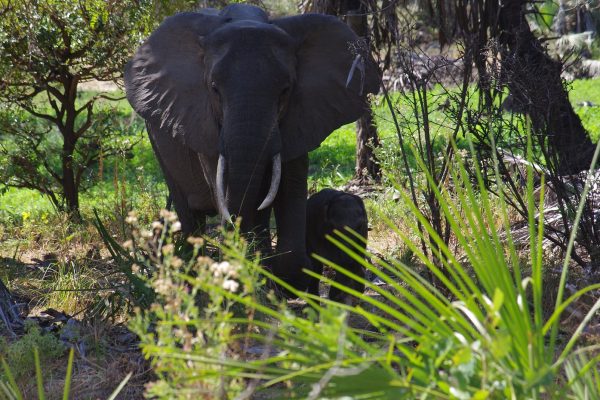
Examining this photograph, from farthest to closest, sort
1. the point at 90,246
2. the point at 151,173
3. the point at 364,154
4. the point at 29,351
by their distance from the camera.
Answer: the point at 151,173
the point at 364,154
the point at 90,246
the point at 29,351

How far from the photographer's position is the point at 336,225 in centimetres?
651

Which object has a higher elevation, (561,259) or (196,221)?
(196,221)

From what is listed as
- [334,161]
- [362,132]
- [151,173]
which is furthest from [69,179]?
[334,161]

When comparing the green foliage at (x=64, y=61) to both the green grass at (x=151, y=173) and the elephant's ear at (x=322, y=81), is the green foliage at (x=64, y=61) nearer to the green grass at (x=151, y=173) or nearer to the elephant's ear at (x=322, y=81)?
the green grass at (x=151, y=173)

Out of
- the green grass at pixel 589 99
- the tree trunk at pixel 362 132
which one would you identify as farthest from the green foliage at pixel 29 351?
the green grass at pixel 589 99

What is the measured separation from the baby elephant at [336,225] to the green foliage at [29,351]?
184 centimetres

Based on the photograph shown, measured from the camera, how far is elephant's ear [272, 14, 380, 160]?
21.7 feet

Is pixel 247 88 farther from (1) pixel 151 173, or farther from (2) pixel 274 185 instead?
(1) pixel 151 173

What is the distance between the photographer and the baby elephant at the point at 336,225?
6.43m

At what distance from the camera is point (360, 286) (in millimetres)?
6617

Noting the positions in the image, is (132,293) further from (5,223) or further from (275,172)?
(5,223)

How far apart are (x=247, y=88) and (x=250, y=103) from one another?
0.10 metres

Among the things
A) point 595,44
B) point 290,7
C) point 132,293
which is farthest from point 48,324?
point 595,44

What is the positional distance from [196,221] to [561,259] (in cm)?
258
